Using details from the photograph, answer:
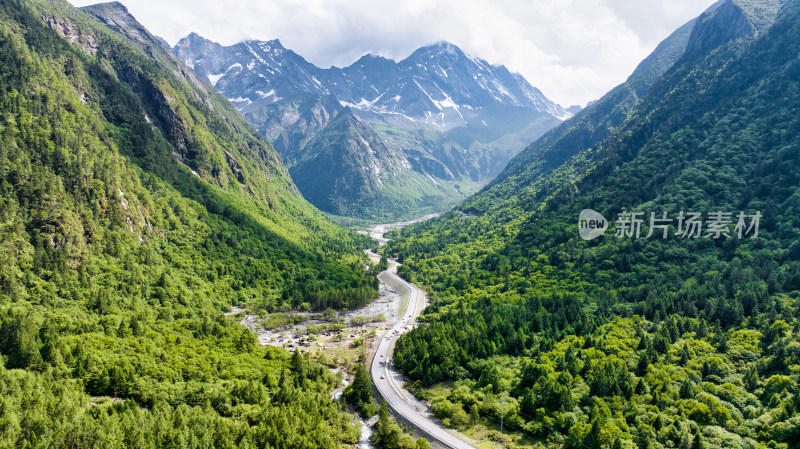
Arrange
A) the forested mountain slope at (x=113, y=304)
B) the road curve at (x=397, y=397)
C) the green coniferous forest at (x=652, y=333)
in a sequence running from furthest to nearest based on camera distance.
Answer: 1. the road curve at (x=397, y=397)
2. the green coniferous forest at (x=652, y=333)
3. the forested mountain slope at (x=113, y=304)

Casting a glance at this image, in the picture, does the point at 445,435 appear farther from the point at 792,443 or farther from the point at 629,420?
the point at 792,443

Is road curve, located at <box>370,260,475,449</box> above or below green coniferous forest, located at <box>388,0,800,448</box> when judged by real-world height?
below

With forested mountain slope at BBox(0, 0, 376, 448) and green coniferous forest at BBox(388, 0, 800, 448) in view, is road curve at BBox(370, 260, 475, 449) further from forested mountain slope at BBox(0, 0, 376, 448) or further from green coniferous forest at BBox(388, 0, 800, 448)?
forested mountain slope at BBox(0, 0, 376, 448)

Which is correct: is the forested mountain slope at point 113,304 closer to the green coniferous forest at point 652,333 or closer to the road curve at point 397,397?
the road curve at point 397,397

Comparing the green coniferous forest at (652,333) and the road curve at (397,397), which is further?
the road curve at (397,397)

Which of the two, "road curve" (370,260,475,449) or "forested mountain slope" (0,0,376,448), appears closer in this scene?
"forested mountain slope" (0,0,376,448)

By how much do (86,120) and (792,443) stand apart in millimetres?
234056

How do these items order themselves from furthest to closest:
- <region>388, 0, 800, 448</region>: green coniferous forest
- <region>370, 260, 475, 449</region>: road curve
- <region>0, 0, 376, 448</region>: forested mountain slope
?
1. <region>370, 260, 475, 449</region>: road curve
2. <region>388, 0, 800, 448</region>: green coniferous forest
3. <region>0, 0, 376, 448</region>: forested mountain slope

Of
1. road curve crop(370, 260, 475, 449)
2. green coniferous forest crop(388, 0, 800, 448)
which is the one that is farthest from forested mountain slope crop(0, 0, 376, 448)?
green coniferous forest crop(388, 0, 800, 448)

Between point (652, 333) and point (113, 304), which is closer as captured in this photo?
point (652, 333)

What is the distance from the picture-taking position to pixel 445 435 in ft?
293

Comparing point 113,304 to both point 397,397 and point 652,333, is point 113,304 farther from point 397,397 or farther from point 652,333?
point 652,333

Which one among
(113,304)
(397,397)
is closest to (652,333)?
(397,397)

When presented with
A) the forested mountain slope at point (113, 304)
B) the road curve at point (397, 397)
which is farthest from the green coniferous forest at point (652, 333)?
the forested mountain slope at point (113, 304)
